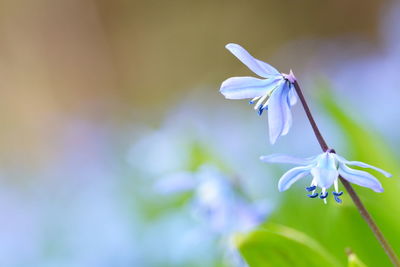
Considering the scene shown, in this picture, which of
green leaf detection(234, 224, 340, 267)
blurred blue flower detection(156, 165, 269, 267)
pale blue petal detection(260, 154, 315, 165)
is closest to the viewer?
pale blue petal detection(260, 154, 315, 165)

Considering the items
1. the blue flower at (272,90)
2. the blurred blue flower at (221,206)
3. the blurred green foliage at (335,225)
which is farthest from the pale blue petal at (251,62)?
the blurred blue flower at (221,206)

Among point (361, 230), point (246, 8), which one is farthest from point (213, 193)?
point (246, 8)

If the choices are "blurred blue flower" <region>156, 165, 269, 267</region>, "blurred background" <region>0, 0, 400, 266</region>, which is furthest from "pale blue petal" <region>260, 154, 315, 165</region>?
"blurred blue flower" <region>156, 165, 269, 267</region>

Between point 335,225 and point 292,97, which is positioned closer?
point 292,97

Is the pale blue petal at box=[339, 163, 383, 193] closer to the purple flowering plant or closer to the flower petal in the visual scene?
the purple flowering plant

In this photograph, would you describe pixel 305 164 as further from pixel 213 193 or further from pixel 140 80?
pixel 140 80

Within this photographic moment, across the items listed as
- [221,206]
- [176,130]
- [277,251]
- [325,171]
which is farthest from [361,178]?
[176,130]

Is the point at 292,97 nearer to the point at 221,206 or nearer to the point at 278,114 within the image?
the point at 278,114
